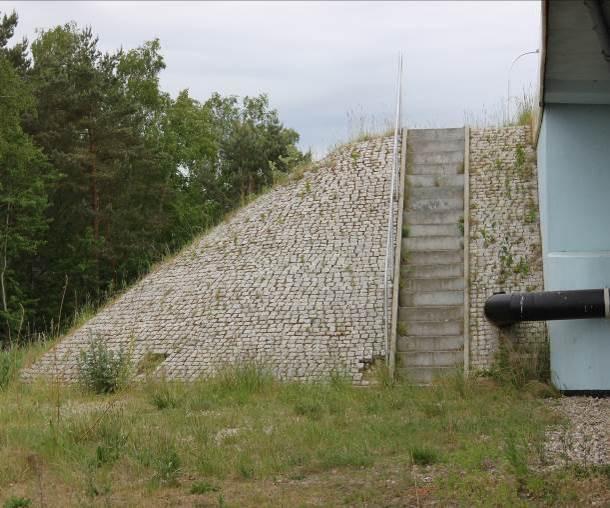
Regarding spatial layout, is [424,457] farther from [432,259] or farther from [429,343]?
[432,259]

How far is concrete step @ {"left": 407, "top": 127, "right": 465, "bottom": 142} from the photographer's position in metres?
19.9

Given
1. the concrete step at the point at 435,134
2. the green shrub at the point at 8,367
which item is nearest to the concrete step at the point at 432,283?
the concrete step at the point at 435,134

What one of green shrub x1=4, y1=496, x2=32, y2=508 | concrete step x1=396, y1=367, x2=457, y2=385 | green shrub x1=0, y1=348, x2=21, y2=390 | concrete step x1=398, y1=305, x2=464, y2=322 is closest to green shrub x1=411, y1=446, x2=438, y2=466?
green shrub x1=4, y1=496, x2=32, y2=508

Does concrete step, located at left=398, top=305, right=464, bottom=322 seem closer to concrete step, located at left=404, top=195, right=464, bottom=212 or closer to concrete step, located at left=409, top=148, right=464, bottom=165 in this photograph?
concrete step, located at left=404, top=195, right=464, bottom=212

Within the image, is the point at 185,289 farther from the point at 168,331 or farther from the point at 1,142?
the point at 1,142

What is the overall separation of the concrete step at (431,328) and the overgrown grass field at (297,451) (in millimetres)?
1940

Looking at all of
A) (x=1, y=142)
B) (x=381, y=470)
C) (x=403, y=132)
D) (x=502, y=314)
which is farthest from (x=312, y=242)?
(x=1, y=142)

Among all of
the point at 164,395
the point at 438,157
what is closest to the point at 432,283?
the point at 438,157

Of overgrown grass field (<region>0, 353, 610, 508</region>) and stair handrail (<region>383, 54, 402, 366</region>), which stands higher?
stair handrail (<region>383, 54, 402, 366</region>)

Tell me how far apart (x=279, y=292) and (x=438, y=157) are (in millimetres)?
5078

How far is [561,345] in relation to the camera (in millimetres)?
12867

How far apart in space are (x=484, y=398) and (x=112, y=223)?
24.5 metres

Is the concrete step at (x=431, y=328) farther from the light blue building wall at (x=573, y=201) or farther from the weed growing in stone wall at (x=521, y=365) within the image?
the light blue building wall at (x=573, y=201)

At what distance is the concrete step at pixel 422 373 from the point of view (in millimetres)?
14055
